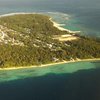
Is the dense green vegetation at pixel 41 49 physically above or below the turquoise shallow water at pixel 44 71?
above

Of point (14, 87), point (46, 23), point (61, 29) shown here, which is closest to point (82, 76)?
point (14, 87)

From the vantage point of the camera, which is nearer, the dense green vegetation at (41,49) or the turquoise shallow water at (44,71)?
the turquoise shallow water at (44,71)

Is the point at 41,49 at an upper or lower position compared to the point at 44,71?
upper

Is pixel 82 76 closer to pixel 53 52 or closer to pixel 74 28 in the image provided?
pixel 53 52

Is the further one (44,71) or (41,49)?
(41,49)

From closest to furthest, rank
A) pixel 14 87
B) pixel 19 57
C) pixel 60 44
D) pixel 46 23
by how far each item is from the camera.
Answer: pixel 14 87 < pixel 19 57 < pixel 60 44 < pixel 46 23

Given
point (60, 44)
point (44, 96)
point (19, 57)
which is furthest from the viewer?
point (60, 44)

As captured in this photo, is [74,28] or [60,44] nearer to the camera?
[60,44]
